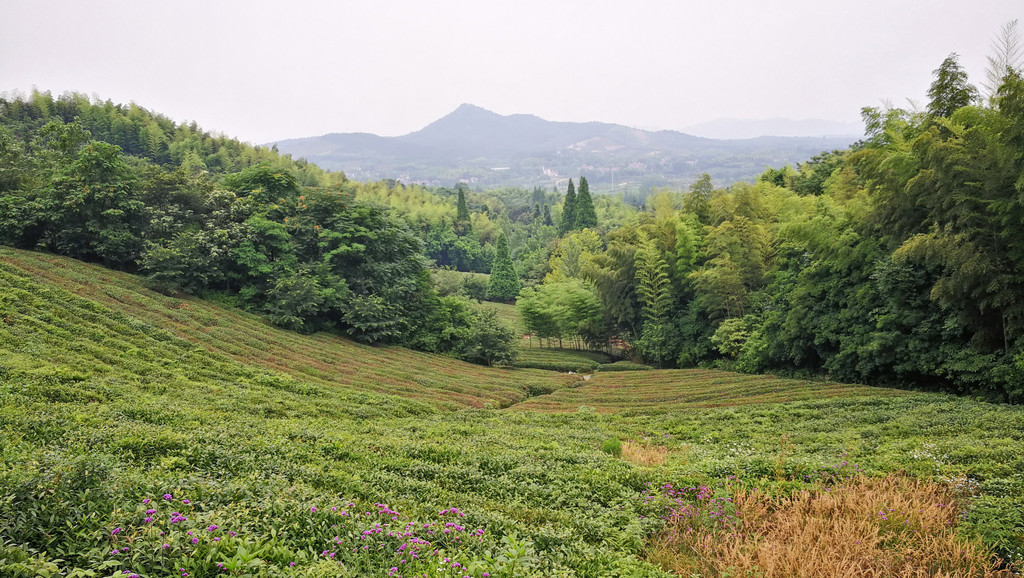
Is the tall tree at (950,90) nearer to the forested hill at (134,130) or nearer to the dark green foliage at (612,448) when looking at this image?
the dark green foliage at (612,448)

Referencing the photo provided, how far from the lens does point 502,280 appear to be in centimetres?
6888

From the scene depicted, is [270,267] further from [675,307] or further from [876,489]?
[876,489]

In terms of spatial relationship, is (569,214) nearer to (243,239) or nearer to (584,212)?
(584,212)

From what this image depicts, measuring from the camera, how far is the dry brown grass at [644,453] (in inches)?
363

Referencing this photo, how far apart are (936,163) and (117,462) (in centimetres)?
1968

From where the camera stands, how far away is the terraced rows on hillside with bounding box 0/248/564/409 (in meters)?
13.8

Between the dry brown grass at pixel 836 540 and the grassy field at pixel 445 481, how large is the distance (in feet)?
0.10

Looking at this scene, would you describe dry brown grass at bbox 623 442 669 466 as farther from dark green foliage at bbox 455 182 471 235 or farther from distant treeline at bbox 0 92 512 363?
dark green foliage at bbox 455 182 471 235

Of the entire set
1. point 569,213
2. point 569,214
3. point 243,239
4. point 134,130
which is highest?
point 134,130

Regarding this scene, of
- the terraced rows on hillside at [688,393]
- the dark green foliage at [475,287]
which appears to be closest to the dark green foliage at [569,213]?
the dark green foliage at [475,287]

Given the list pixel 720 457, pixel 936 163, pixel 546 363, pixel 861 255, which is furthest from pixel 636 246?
pixel 720 457

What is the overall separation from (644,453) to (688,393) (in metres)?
11.8

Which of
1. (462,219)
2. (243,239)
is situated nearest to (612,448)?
(243,239)

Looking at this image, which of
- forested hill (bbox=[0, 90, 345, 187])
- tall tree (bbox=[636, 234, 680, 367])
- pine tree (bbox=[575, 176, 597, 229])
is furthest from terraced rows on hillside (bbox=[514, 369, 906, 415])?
pine tree (bbox=[575, 176, 597, 229])
